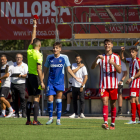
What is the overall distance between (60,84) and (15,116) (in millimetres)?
3720

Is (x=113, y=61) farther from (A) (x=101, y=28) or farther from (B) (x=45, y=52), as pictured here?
(A) (x=101, y=28)

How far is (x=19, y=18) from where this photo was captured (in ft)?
59.1

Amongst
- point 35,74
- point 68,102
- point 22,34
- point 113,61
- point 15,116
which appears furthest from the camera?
point 22,34

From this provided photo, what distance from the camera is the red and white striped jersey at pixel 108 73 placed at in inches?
328

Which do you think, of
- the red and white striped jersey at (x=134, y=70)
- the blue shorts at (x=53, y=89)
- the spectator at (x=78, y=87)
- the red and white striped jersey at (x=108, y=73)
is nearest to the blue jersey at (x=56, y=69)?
the blue shorts at (x=53, y=89)

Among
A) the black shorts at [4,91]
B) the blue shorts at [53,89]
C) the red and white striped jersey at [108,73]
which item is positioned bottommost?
the black shorts at [4,91]

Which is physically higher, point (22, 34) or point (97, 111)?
point (22, 34)

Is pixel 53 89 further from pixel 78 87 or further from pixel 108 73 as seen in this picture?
pixel 78 87

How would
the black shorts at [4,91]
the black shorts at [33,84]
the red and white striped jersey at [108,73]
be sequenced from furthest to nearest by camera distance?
the black shorts at [4,91] → the black shorts at [33,84] → the red and white striped jersey at [108,73]

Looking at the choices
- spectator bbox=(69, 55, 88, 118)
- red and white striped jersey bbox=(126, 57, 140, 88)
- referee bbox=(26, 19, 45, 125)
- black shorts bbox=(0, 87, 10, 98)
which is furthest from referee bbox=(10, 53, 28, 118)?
red and white striped jersey bbox=(126, 57, 140, 88)

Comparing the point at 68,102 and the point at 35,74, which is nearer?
the point at 35,74

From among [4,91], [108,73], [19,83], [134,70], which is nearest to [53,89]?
[108,73]

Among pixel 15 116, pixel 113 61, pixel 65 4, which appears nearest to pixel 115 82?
pixel 113 61

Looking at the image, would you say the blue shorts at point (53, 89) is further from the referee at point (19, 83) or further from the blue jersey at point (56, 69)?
the referee at point (19, 83)
